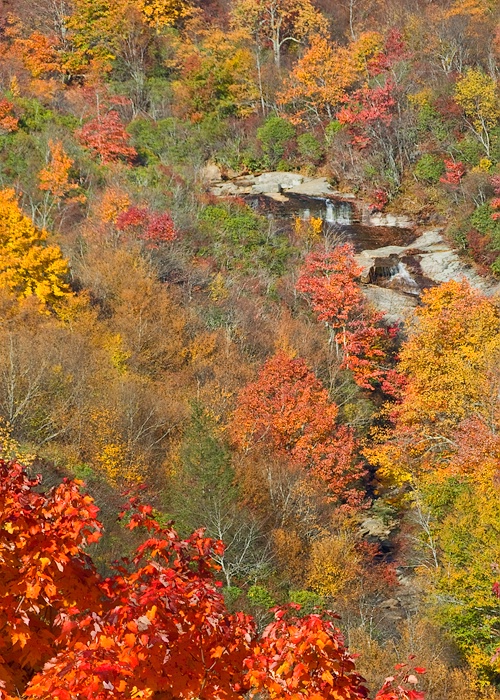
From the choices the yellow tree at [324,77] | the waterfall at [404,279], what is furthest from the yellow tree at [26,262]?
the yellow tree at [324,77]

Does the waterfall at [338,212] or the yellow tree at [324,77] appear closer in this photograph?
the waterfall at [338,212]

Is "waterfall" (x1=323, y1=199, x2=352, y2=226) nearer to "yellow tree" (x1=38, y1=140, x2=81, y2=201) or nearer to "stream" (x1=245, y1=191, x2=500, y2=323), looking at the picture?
"stream" (x1=245, y1=191, x2=500, y2=323)

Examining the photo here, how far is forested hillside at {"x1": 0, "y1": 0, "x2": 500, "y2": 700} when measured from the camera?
25.7 ft

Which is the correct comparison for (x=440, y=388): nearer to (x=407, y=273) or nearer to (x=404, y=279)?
(x=404, y=279)

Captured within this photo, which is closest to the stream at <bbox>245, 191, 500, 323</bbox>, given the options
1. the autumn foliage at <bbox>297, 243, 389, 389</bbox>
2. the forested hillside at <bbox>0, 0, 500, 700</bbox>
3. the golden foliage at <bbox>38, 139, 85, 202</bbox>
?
the forested hillside at <bbox>0, 0, 500, 700</bbox>

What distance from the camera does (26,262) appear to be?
1544 inches

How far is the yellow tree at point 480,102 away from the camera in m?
58.0

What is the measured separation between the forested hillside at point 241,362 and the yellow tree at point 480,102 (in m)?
0.22

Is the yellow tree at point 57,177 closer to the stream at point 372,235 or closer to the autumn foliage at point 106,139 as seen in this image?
the autumn foliage at point 106,139

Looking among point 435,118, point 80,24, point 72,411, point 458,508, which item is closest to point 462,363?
point 458,508

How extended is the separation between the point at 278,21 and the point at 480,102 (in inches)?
1009

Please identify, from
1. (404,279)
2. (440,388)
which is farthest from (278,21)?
(440,388)

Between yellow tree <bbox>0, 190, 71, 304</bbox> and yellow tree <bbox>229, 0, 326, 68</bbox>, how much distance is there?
42.9 m

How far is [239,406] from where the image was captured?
36.0 metres
